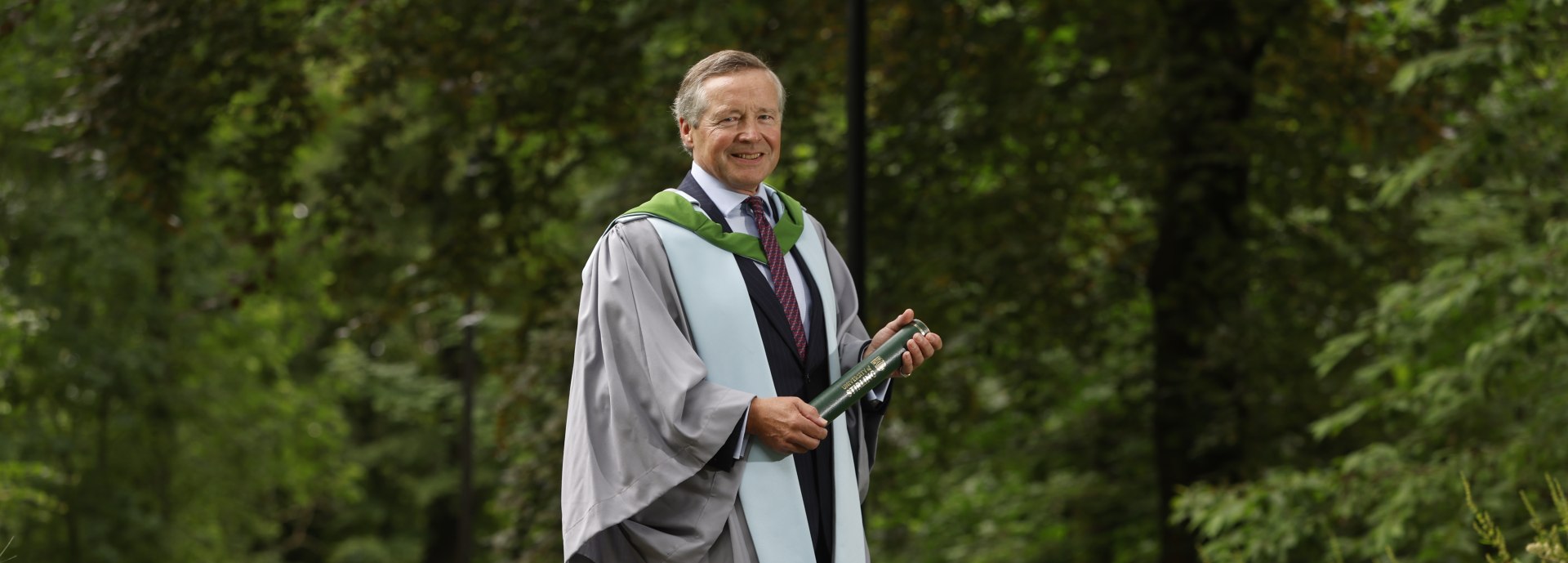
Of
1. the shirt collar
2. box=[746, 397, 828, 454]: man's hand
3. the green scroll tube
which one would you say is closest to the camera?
box=[746, 397, 828, 454]: man's hand

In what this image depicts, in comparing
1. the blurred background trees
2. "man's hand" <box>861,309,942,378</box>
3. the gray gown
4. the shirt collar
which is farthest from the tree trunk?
the gray gown

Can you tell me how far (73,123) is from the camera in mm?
7672

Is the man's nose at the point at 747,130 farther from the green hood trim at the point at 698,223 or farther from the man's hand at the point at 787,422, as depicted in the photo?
the man's hand at the point at 787,422

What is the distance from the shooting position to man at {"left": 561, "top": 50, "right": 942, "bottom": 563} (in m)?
2.76

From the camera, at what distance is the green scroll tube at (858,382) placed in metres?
2.82

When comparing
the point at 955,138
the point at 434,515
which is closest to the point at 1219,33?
the point at 955,138

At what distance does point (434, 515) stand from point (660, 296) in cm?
2174

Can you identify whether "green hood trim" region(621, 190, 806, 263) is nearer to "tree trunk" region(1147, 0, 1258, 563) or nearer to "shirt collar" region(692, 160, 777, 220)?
"shirt collar" region(692, 160, 777, 220)

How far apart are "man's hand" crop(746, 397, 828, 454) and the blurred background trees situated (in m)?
4.08

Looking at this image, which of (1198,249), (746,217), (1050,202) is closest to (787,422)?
(746,217)

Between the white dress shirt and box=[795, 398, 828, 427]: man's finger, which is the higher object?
the white dress shirt

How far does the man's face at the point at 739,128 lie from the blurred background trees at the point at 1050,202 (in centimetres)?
406

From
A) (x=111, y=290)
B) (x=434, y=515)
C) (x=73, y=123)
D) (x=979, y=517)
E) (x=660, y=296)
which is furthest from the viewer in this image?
(x=434, y=515)

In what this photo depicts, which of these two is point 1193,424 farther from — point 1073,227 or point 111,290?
point 111,290
